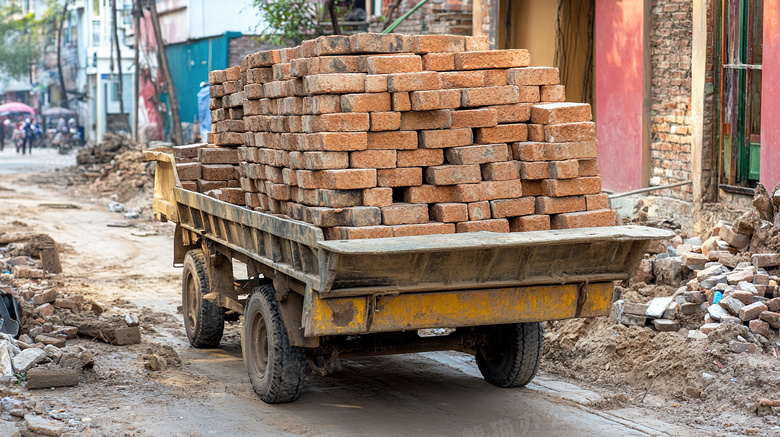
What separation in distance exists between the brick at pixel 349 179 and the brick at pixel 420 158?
22 centimetres

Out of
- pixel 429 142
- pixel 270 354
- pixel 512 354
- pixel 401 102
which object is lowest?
pixel 512 354

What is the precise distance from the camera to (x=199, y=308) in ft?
26.8

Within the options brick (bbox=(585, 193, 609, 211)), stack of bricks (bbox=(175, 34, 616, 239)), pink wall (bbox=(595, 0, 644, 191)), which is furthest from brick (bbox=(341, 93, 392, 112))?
pink wall (bbox=(595, 0, 644, 191))

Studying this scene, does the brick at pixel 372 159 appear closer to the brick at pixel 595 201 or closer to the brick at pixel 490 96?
the brick at pixel 490 96

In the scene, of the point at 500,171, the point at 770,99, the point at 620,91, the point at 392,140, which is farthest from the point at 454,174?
the point at 620,91

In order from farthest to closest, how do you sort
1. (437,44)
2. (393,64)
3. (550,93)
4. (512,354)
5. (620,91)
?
(620,91) < (512,354) < (550,93) < (437,44) < (393,64)

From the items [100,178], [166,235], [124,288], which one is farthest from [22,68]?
[124,288]

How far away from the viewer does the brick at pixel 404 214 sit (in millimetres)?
5512

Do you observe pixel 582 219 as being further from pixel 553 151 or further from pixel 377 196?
pixel 377 196

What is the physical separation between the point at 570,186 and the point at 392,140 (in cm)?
119

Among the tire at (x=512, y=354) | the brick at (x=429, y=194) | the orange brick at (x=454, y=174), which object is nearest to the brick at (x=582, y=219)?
the orange brick at (x=454, y=174)

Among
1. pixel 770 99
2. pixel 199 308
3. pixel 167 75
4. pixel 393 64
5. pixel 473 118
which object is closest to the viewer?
pixel 393 64

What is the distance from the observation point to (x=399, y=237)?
537 centimetres

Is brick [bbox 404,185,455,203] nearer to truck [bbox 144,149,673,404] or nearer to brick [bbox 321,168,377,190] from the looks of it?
brick [bbox 321,168,377,190]
